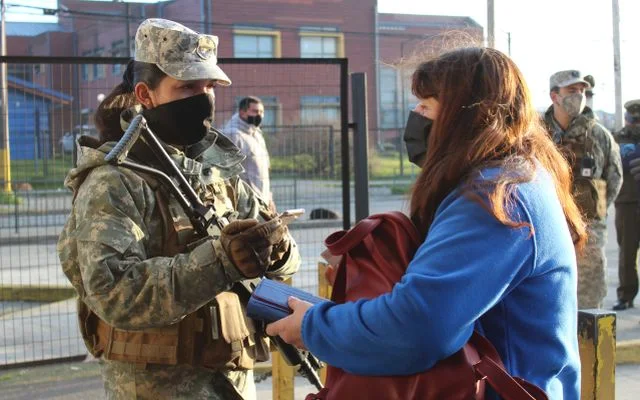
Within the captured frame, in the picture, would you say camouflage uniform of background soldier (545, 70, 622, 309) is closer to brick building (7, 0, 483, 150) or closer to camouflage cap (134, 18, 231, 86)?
camouflage cap (134, 18, 231, 86)

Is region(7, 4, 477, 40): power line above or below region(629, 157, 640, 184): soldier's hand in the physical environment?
above

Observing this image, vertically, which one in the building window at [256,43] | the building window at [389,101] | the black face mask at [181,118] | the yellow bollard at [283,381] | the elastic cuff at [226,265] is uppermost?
the building window at [256,43]

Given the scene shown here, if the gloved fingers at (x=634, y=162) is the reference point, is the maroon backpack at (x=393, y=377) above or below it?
below

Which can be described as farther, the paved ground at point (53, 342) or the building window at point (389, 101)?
the building window at point (389, 101)

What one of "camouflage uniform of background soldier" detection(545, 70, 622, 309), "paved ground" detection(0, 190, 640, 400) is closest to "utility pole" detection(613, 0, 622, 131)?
"paved ground" detection(0, 190, 640, 400)

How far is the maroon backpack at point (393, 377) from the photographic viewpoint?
5.88ft

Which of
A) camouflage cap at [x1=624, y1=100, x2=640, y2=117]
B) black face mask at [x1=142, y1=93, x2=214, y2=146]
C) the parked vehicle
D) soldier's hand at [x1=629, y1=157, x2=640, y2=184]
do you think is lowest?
soldier's hand at [x1=629, y1=157, x2=640, y2=184]

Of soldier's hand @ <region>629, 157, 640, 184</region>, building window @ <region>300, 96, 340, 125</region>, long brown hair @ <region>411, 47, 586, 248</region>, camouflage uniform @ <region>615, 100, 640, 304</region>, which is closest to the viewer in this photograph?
long brown hair @ <region>411, 47, 586, 248</region>

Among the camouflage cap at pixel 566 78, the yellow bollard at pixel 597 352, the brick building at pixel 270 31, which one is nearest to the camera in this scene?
the yellow bollard at pixel 597 352

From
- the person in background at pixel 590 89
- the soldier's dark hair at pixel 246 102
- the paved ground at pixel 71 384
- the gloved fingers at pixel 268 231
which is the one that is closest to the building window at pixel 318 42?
the soldier's dark hair at pixel 246 102

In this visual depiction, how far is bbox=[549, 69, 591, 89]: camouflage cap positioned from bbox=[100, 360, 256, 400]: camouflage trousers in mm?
4259

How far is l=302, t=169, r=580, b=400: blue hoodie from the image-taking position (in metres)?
1.74

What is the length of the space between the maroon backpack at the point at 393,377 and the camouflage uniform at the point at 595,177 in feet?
13.6

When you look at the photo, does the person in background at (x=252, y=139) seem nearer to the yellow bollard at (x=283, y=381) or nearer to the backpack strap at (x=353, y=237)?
the yellow bollard at (x=283, y=381)
